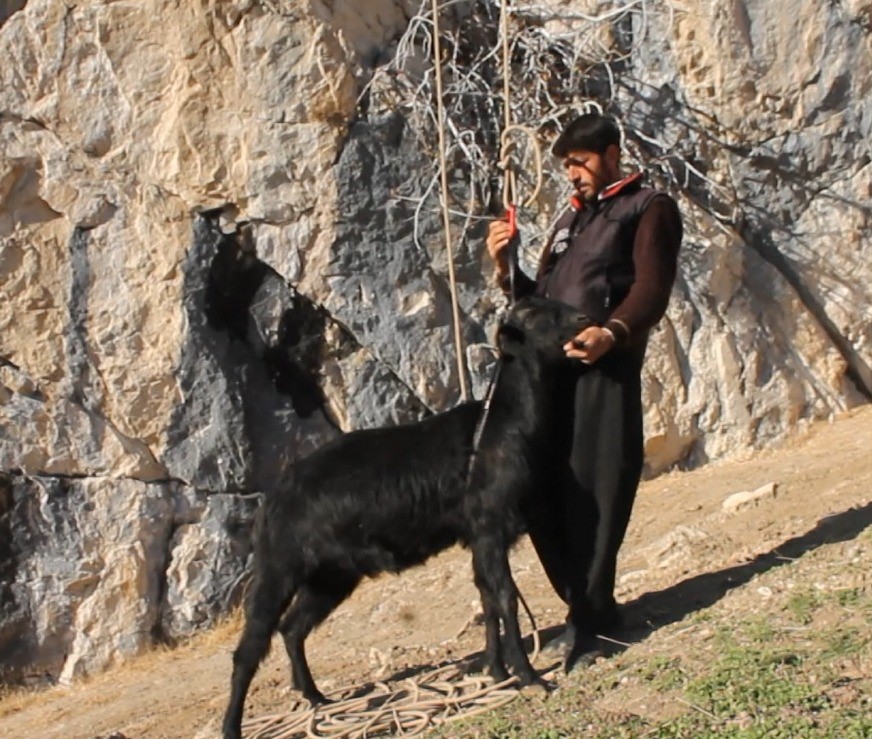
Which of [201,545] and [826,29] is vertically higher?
[826,29]

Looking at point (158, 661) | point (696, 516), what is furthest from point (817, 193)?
point (158, 661)

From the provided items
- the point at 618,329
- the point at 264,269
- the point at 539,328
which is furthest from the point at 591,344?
the point at 264,269

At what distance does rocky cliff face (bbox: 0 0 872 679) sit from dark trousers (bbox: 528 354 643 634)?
3200 mm

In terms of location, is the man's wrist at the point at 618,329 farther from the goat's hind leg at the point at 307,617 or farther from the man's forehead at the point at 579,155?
the goat's hind leg at the point at 307,617

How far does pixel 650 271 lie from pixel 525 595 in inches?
92.9

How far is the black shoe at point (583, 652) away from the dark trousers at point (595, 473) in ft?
0.10

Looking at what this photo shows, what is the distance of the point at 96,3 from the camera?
330 inches

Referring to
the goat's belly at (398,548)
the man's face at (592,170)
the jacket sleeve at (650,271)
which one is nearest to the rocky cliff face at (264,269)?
the goat's belly at (398,548)

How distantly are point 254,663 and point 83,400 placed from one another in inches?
141

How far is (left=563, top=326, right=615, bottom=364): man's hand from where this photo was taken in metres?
4.72

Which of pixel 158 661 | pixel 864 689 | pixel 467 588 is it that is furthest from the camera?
pixel 158 661

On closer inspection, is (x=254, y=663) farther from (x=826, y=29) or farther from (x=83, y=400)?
(x=826, y=29)

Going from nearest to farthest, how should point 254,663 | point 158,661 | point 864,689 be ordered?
point 864,689 < point 254,663 < point 158,661

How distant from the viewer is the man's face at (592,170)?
4.94 metres
